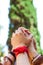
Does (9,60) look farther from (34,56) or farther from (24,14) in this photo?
(24,14)

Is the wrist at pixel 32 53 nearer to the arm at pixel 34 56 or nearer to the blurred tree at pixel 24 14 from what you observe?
the arm at pixel 34 56

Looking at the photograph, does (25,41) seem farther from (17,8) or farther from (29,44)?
(17,8)

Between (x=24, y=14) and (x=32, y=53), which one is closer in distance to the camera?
(x=32, y=53)

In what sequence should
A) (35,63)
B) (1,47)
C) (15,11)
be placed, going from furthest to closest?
(15,11) < (1,47) < (35,63)

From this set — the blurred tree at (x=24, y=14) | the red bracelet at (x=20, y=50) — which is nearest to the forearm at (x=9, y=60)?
the red bracelet at (x=20, y=50)

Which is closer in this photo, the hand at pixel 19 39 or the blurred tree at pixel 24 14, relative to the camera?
the hand at pixel 19 39

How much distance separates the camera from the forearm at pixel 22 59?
0.65 metres

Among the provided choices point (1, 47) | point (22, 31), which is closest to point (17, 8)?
point (1, 47)

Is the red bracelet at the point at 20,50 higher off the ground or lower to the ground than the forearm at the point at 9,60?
higher

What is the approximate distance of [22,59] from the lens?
2.15ft

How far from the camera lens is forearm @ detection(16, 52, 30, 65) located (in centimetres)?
65

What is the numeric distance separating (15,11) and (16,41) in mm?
1449

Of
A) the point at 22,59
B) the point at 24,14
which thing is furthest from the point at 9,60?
the point at 24,14

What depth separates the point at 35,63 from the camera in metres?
0.65
